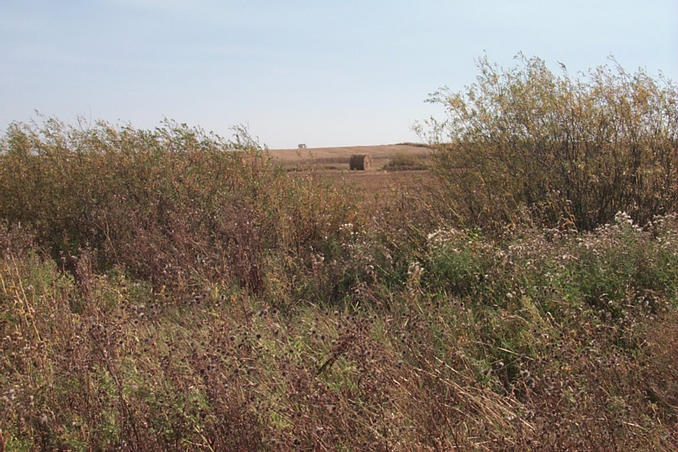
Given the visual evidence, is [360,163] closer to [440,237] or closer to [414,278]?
[440,237]

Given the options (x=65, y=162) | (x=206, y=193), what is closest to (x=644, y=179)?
(x=206, y=193)

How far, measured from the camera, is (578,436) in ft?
9.11

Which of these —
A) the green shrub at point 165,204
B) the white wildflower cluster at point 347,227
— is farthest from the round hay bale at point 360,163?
the white wildflower cluster at point 347,227

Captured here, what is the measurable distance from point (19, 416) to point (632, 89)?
24.5ft

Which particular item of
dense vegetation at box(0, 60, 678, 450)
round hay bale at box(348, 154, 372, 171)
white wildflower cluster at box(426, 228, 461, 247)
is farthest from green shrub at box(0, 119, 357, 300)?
round hay bale at box(348, 154, 372, 171)

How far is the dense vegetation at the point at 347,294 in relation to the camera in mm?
3217

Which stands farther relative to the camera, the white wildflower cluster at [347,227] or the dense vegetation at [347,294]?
the white wildflower cluster at [347,227]

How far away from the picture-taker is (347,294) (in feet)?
18.9

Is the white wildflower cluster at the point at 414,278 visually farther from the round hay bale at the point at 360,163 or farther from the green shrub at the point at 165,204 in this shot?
the round hay bale at the point at 360,163

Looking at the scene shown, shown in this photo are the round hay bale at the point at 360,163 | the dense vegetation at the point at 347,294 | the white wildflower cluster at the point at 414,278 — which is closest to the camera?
the dense vegetation at the point at 347,294

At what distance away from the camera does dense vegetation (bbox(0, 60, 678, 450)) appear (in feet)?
10.6

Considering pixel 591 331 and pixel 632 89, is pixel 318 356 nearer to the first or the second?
pixel 591 331

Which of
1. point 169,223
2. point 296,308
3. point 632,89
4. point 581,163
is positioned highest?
point 632,89

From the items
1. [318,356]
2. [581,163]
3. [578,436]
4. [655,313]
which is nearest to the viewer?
[578,436]
